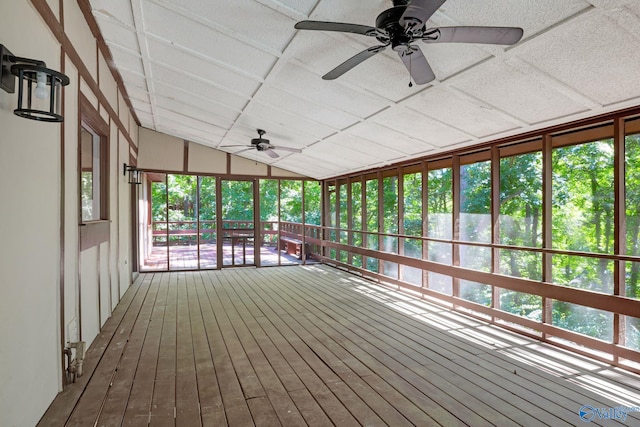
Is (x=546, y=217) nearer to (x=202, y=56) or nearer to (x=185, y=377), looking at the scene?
(x=185, y=377)

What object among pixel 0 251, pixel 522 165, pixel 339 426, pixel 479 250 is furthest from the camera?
pixel 479 250

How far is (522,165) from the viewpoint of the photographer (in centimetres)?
410

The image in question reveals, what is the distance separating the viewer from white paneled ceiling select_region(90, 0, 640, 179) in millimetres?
2291

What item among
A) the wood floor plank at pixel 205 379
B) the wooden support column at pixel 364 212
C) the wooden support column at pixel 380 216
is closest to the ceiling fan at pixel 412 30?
the wood floor plank at pixel 205 379

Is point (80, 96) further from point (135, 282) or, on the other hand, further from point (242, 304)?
point (135, 282)

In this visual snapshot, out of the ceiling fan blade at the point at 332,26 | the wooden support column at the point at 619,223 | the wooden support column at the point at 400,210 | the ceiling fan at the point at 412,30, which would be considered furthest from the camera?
the wooden support column at the point at 400,210

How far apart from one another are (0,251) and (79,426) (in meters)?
1.20

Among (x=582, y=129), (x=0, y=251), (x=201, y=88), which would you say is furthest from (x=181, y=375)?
(x=582, y=129)

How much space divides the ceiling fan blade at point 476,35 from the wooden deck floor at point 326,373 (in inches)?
90.6

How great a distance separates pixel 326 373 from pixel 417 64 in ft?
8.06

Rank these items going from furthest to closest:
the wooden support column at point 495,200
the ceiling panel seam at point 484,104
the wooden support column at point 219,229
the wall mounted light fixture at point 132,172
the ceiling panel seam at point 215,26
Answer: the wooden support column at point 219,229 < the wall mounted light fixture at point 132,172 < the wooden support column at point 495,200 < the ceiling panel seam at point 484,104 < the ceiling panel seam at point 215,26

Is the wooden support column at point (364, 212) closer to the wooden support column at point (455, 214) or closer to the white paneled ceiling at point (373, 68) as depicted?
the white paneled ceiling at point (373, 68)

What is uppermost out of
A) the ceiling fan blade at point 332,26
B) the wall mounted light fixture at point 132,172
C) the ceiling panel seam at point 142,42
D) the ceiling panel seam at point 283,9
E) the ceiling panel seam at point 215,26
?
the ceiling panel seam at point 142,42

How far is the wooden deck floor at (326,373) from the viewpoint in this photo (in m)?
2.29
